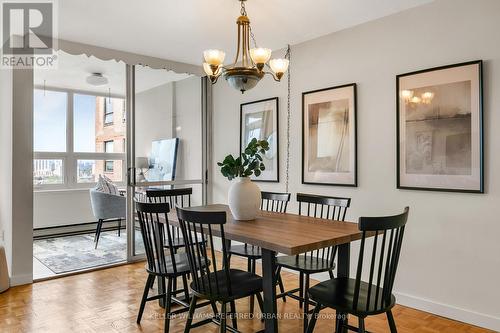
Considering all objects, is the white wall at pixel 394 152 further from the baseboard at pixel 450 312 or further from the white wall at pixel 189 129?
the white wall at pixel 189 129

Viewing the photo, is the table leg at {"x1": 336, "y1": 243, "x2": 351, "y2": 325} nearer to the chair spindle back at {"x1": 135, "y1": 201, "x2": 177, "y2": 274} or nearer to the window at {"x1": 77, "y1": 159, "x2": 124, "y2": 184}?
the chair spindle back at {"x1": 135, "y1": 201, "x2": 177, "y2": 274}

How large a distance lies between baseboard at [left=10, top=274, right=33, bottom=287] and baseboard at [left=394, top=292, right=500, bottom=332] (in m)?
3.46

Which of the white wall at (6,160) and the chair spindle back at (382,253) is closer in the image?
the chair spindle back at (382,253)

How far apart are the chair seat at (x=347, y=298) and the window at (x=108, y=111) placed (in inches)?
196

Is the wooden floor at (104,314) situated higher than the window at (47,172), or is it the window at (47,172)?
the window at (47,172)

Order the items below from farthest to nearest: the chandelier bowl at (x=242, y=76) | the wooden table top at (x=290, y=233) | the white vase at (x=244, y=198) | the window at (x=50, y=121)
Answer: the window at (x=50, y=121) → the white vase at (x=244, y=198) → the chandelier bowl at (x=242, y=76) → the wooden table top at (x=290, y=233)

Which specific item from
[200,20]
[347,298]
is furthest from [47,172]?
[347,298]

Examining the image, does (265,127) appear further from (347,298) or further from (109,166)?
(109,166)

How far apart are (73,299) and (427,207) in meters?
3.10

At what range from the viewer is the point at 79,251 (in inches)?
187

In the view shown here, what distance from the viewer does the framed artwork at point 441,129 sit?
2620mm

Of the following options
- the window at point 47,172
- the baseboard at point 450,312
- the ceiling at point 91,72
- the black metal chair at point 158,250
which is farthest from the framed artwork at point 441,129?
the window at point 47,172

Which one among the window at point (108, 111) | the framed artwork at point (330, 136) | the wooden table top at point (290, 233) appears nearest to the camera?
the wooden table top at point (290, 233)

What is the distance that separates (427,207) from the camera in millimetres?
2910
